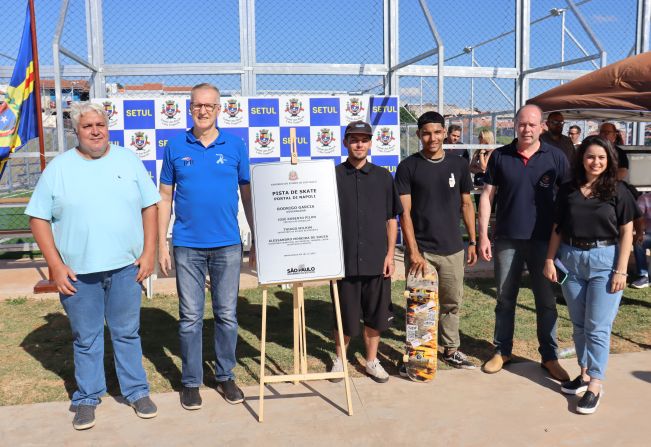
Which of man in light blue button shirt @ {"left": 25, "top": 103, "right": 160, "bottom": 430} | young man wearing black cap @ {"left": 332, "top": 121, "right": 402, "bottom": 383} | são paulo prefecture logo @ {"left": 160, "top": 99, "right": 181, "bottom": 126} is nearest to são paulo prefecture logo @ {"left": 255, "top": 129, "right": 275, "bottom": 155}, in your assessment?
são paulo prefecture logo @ {"left": 160, "top": 99, "right": 181, "bottom": 126}

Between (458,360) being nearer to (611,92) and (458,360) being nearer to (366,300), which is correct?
(366,300)

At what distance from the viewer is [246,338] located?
16.3 ft

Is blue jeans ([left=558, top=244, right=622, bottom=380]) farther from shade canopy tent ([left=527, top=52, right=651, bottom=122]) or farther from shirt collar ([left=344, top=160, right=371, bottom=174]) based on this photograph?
shade canopy tent ([left=527, top=52, right=651, bottom=122])

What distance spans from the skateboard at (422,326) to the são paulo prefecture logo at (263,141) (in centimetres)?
378

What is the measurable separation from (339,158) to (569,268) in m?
4.31

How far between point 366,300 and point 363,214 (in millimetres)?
606

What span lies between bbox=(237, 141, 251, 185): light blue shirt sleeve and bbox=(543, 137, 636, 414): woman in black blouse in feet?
6.45

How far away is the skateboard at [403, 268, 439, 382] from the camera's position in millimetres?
Answer: 3984

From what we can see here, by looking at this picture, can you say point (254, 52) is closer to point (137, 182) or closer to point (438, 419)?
point (137, 182)

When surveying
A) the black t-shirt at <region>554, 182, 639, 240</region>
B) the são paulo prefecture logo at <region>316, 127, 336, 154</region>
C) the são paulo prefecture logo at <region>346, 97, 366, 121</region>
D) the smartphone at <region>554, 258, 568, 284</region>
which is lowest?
the smartphone at <region>554, 258, 568, 284</region>

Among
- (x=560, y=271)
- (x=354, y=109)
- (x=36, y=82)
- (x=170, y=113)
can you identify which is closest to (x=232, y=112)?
(x=170, y=113)

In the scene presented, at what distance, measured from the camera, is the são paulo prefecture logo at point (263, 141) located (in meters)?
7.35

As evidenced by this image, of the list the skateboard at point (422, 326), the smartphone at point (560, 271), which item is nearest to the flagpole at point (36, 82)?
the skateboard at point (422, 326)

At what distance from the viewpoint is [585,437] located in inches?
126
